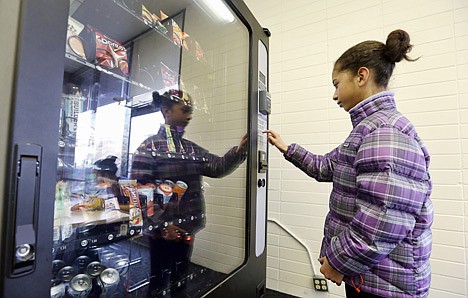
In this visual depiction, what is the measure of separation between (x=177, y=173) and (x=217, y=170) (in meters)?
0.20

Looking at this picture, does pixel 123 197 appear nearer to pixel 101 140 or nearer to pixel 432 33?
pixel 101 140

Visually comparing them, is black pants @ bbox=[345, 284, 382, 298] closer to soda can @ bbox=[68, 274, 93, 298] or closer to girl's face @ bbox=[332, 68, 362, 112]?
girl's face @ bbox=[332, 68, 362, 112]

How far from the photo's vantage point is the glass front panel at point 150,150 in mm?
699

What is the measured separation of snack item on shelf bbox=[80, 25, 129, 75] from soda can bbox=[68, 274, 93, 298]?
615 mm

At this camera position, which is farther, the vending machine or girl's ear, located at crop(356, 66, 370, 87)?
girl's ear, located at crop(356, 66, 370, 87)

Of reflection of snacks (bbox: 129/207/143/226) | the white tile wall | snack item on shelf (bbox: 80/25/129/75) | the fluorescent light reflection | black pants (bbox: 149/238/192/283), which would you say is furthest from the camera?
the white tile wall

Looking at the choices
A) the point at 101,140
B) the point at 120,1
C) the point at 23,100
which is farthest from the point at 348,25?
the point at 23,100

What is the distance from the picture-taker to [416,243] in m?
0.89

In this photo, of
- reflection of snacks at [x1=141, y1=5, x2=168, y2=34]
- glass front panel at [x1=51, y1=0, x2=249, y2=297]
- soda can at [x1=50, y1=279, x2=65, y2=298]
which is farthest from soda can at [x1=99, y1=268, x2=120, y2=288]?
reflection of snacks at [x1=141, y1=5, x2=168, y2=34]

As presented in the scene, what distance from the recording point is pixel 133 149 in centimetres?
90

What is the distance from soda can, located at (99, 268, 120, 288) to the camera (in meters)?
0.76

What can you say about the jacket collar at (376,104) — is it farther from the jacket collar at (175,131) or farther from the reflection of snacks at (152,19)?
the reflection of snacks at (152,19)

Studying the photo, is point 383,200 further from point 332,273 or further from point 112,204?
point 112,204

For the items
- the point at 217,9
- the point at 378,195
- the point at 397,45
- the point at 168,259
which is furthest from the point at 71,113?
the point at 397,45
